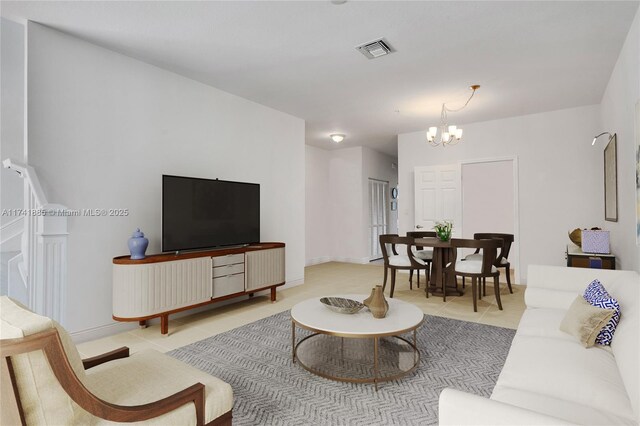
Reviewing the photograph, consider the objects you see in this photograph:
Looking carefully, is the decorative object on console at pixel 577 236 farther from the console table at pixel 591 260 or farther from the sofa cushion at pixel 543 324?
the sofa cushion at pixel 543 324

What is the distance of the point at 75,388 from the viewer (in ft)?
3.67

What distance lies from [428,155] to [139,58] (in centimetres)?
502

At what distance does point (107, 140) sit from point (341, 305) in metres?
2.76

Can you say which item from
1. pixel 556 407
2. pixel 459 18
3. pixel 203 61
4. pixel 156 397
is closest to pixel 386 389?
pixel 556 407

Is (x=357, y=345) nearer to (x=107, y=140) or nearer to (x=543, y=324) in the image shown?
(x=543, y=324)

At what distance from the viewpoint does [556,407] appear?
1.36m

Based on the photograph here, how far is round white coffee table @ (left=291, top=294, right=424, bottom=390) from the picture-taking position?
90.3 inches

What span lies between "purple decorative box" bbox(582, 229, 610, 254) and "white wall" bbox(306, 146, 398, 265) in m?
4.83

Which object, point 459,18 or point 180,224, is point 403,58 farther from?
point 180,224

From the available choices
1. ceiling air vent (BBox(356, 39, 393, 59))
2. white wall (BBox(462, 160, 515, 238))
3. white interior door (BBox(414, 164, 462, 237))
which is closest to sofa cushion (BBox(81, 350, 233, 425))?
ceiling air vent (BBox(356, 39, 393, 59))

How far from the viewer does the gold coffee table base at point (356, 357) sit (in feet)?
7.93

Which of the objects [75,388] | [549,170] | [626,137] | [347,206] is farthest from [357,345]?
[347,206]

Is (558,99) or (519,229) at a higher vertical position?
(558,99)

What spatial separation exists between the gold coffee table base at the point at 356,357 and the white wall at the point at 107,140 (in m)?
2.05
